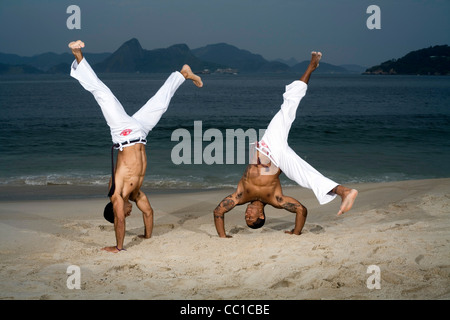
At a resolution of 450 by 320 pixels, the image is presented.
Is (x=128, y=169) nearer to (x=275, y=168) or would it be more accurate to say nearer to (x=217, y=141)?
(x=275, y=168)

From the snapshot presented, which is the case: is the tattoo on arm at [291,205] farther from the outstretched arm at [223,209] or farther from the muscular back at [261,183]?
the outstretched arm at [223,209]

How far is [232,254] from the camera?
6.31 m

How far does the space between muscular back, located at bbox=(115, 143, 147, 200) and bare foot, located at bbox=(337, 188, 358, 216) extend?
2485 mm

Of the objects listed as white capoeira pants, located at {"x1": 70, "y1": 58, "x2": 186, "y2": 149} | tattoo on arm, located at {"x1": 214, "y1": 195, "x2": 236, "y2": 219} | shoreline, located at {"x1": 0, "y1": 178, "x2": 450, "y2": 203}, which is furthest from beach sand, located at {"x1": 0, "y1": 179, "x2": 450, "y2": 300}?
shoreline, located at {"x1": 0, "y1": 178, "x2": 450, "y2": 203}

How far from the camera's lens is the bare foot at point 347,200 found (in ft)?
19.9

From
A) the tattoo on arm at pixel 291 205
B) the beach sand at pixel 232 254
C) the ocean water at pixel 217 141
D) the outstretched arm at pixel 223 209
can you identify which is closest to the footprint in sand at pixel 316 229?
the beach sand at pixel 232 254

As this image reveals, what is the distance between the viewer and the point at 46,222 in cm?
822

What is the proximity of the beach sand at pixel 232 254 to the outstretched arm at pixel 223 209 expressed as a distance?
206 mm

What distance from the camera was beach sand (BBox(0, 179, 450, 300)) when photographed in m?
5.09

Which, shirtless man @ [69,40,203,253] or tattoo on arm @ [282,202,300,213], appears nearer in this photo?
shirtless man @ [69,40,203,253]

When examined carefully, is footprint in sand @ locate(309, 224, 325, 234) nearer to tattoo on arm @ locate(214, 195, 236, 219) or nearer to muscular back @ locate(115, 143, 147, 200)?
tattoo on arm @ locate(214, 195, 236, 219)

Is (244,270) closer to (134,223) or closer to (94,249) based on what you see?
(94,249)

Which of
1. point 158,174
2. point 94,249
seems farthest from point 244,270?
point 158,174
